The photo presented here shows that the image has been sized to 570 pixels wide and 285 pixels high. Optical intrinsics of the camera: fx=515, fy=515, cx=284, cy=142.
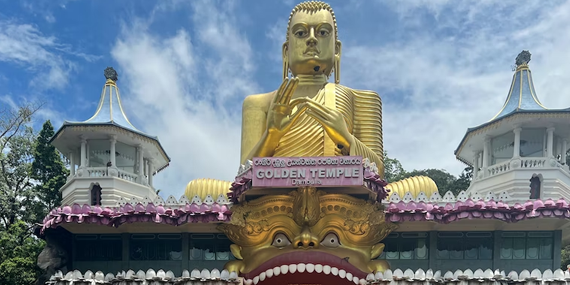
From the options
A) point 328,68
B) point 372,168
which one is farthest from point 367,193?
point 328,68

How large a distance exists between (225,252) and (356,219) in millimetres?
3224

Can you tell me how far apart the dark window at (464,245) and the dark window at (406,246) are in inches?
13.0

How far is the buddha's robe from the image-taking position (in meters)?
12.5

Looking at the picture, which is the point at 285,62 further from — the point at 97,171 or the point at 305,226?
the point at 97,171

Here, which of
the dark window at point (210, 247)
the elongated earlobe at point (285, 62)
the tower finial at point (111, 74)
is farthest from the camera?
the tower finial at point (111, 74)

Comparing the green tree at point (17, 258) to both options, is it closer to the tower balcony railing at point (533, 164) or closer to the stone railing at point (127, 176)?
the stone railing at point (127, 176)

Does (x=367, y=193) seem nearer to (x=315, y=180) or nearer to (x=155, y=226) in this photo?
(x=315, y=180)

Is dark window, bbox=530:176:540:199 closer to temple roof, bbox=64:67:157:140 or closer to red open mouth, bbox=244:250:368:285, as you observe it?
red open mouth, bbox=244:250:368:285

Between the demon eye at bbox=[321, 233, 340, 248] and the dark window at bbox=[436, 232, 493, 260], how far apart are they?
2.41m

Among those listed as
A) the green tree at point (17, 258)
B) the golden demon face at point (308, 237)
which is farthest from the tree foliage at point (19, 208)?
the golden demon face at point (308, 237)

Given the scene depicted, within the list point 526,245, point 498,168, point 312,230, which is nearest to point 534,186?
point 498,168

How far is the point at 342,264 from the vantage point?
10938 millimetres

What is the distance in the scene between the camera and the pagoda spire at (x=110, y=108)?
1983cm

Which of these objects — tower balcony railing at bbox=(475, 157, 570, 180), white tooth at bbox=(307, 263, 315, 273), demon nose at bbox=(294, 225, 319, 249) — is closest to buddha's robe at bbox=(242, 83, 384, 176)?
demon nose at bbox=(294, 225, 319, 249)
